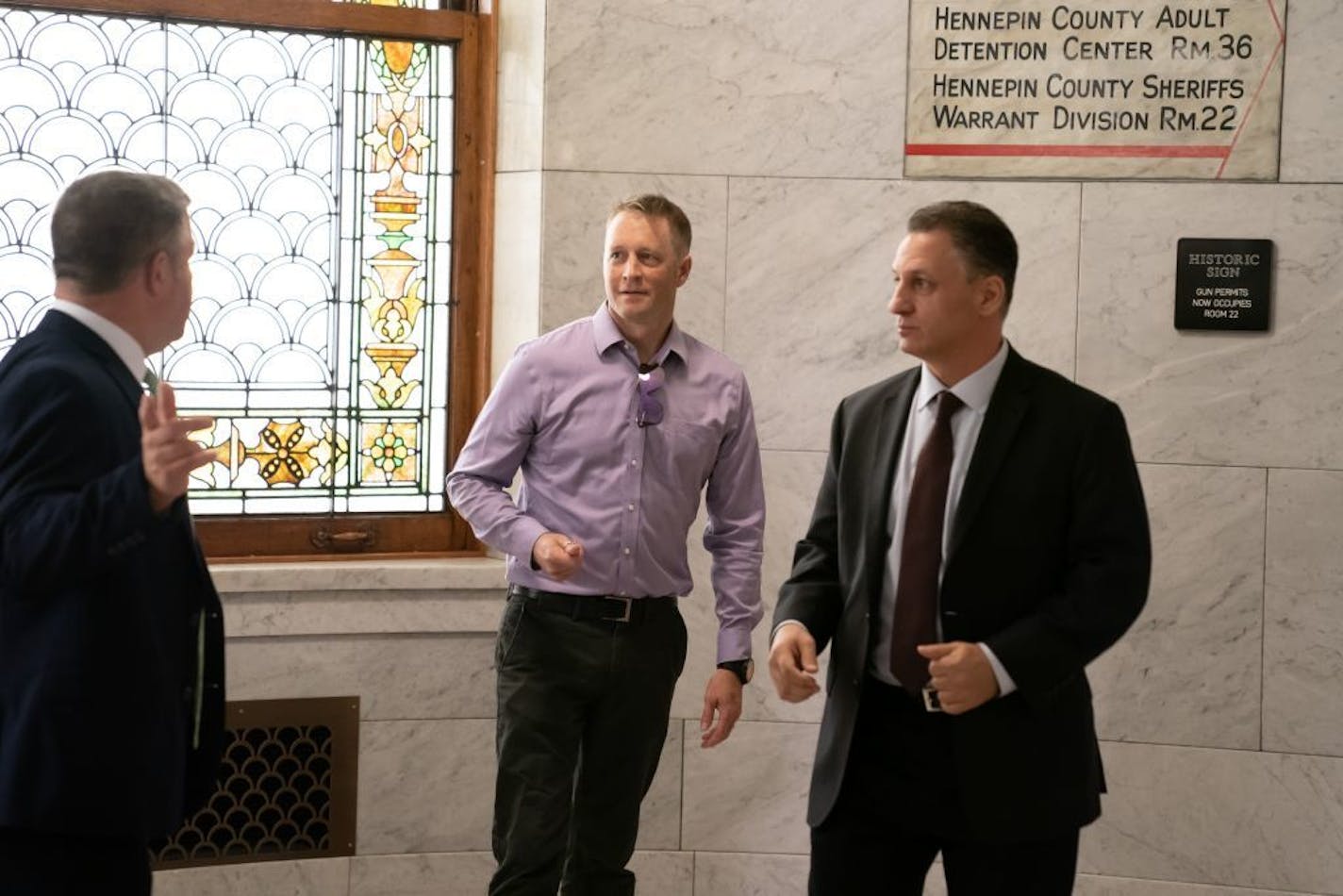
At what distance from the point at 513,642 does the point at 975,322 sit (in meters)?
1.17

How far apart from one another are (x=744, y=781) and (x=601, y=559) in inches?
52.6

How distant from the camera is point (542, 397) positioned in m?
3.32

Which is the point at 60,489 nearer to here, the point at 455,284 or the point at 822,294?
the point at 455,284

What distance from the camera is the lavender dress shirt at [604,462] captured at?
3.27m

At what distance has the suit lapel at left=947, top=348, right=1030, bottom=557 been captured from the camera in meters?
2.53

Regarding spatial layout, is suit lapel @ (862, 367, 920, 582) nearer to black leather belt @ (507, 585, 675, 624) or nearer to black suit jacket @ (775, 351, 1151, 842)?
black suit jacket @ (775, 351, 1151, 842)

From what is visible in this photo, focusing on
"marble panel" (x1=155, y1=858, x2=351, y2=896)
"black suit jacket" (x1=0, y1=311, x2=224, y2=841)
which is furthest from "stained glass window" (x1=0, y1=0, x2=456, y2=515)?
"black suit jacket" (x1=0, y1=311, x2=224, y2=841)

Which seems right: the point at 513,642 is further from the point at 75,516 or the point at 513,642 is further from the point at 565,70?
the point at 565,70

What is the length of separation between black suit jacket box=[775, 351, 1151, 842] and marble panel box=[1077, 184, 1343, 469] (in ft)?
5.55

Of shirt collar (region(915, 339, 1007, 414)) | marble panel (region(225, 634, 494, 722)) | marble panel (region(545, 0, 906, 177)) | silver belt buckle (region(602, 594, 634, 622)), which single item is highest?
marble panel (region(545, 0, 906, 177))

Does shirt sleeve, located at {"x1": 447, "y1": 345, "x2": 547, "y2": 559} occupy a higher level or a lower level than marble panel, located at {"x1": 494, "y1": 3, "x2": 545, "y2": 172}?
lower

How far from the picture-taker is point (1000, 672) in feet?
8.05

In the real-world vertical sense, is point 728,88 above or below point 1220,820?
above

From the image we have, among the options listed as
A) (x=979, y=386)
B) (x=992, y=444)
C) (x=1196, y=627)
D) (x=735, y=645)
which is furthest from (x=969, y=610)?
(x=1196, y=627)
